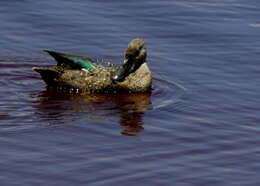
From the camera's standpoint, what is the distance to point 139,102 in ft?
39.0

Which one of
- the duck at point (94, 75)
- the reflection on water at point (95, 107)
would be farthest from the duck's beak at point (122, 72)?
the reflection on water at point (95, 107)

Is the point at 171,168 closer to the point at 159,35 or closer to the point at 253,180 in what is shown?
the point at 253,180

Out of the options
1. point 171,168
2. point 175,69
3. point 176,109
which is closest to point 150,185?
point 171,168

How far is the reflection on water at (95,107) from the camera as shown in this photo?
1087 cm

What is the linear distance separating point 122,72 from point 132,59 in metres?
0.29

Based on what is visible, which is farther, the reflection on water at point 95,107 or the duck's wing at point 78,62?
the duck's wing at point 78,62

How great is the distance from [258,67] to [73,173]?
17.8ft

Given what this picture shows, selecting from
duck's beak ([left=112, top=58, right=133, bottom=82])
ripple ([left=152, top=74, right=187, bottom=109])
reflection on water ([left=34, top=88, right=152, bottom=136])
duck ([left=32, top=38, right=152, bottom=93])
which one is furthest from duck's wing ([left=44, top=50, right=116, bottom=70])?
ripple ([left=152, top=74, right=187, bottom=109])

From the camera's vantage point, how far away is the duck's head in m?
12.3

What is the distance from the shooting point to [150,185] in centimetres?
872

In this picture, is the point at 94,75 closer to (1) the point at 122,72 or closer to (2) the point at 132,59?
(1) the point at 122,72

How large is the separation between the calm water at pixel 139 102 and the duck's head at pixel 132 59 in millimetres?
326

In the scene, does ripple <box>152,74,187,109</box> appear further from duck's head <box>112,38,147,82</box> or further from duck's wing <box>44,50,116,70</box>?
duck's wing <box>44,50,116,70</box>

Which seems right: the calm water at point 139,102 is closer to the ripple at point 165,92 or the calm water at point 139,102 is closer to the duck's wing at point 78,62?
the ripple at point 165,92
